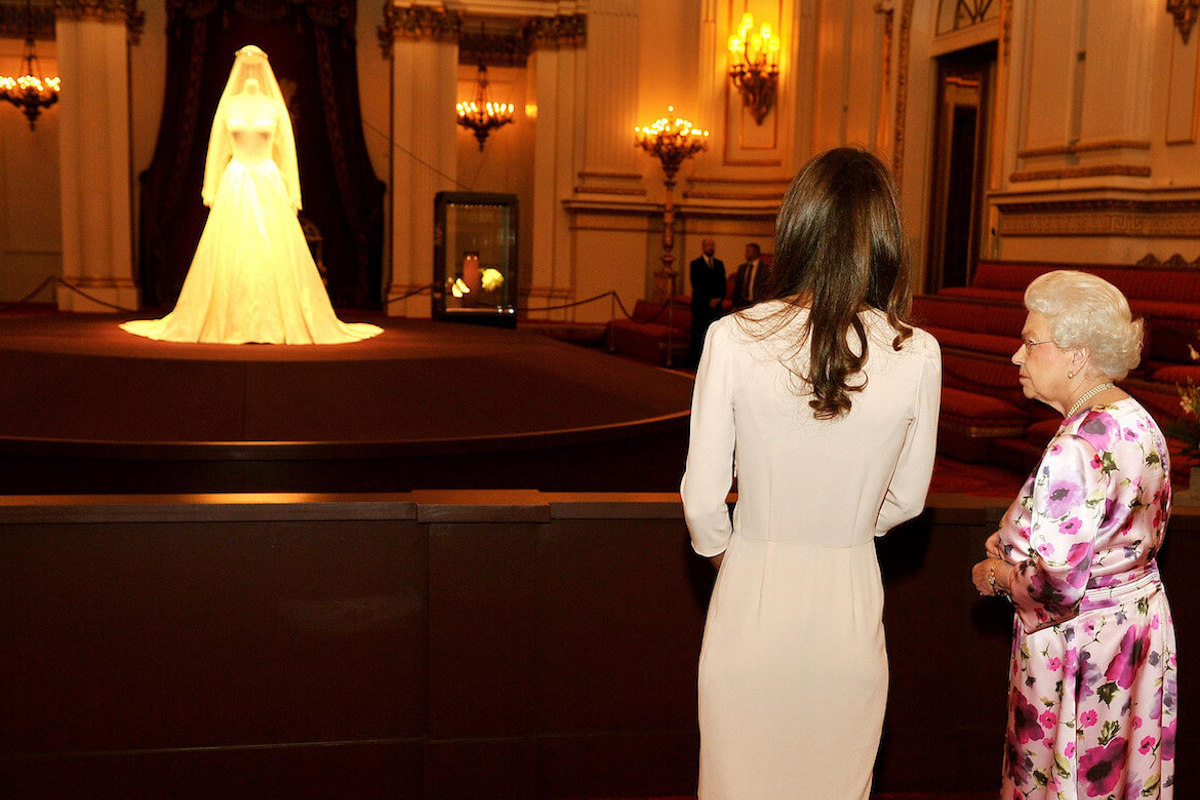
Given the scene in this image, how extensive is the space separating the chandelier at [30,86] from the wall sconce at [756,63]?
9.47 m

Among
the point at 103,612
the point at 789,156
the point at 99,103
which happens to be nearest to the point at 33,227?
the point at 99,103

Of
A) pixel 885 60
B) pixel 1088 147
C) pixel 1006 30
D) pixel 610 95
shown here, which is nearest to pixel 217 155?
pixel 1088 147

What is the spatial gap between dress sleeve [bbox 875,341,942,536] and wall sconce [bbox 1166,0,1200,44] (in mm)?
8667

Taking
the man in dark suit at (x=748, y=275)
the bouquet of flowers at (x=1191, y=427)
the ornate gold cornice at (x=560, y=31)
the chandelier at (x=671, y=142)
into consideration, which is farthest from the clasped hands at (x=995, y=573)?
the ornate gold cornice at (x=560, y=31)

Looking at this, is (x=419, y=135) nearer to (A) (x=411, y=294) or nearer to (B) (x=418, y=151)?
(B) (x=418, y=151)

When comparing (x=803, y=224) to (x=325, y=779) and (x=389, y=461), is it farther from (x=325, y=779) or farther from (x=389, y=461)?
(x=389, y=461)

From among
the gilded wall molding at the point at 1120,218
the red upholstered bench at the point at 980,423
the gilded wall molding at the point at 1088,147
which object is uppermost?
the gilded wall molding at the point at 1088,147

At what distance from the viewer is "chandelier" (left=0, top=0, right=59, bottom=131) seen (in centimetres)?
1634

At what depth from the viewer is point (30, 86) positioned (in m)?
16.3

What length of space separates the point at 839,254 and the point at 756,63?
48.4 ft

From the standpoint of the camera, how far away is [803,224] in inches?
77.2

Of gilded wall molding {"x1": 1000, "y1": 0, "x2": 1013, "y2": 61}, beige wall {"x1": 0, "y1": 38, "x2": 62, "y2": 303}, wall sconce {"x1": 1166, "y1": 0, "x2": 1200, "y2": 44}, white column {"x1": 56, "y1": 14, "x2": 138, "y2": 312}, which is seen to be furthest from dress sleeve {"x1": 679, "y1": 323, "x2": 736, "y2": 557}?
beige wall {"x1": 0, "y1": 38, "x2": 62, "y2": 303}

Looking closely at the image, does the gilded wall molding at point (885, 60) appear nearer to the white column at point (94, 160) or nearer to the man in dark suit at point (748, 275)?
the man in dark suit at point (748, 275)

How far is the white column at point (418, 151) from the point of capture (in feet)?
53.1
